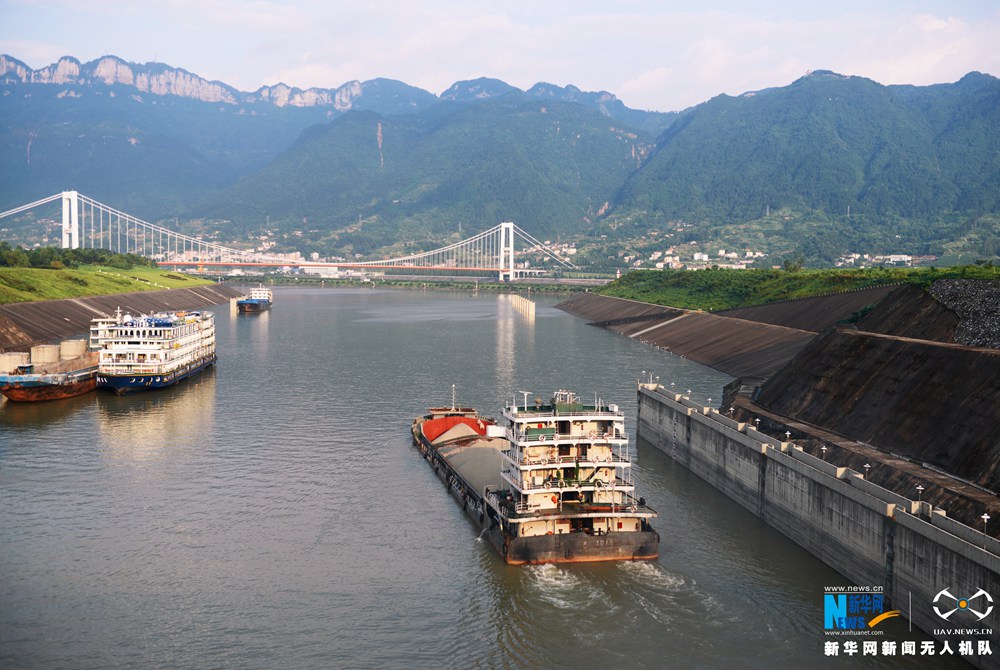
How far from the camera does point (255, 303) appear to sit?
168m

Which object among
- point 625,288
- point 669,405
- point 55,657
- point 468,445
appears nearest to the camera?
point 55,657

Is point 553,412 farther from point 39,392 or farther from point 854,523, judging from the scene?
point 39,392

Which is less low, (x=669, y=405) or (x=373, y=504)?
(x=669, y=405)

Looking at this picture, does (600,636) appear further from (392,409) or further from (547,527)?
(392,409)

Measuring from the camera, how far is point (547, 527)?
3416cm

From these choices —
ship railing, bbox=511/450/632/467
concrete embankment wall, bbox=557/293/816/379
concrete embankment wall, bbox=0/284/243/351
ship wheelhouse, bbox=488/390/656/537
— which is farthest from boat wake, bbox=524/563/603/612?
concrete embankment wall, bbox=0/284/243/351

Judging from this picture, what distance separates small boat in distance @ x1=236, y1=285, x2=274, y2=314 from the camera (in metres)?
166

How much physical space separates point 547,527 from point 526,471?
2283mm

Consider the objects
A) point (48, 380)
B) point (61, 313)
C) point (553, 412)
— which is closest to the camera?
point (553, 412)

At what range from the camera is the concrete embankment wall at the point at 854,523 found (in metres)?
24.8

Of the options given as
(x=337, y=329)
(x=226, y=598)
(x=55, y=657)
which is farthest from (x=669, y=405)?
(x=337, y=329)

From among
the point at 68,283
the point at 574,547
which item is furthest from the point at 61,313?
the point at 574,547

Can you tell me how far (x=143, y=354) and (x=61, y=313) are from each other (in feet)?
165

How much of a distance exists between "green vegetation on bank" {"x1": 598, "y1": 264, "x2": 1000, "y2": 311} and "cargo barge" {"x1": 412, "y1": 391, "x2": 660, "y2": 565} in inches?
2073
